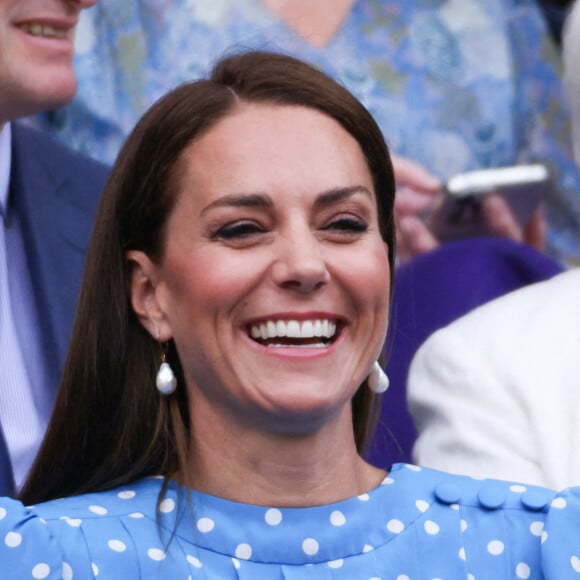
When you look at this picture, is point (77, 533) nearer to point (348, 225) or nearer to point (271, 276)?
point (271, 276)

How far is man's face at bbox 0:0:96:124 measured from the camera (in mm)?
3051

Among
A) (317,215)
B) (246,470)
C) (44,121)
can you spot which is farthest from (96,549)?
(44,121)

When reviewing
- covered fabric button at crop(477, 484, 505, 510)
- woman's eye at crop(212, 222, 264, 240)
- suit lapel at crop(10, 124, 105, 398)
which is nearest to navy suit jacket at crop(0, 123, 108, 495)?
suit lapel at crop(10, 124, 105, 398)

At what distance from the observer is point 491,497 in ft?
7.54

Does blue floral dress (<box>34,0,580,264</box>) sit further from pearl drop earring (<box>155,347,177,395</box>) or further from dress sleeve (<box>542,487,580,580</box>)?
dress sleeve (<box>542,487,580,580</box>)

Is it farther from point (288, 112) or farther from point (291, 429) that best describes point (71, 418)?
point (288, 112)

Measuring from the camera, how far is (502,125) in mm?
3971

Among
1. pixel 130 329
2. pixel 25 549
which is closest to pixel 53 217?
pixel 130 329

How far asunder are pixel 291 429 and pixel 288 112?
432 mm

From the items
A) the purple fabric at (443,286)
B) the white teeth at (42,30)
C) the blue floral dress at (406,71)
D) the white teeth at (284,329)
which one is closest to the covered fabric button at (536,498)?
the white teeth at (284,329)

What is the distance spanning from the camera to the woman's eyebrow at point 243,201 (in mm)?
2189

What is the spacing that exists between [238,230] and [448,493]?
467 millimetres

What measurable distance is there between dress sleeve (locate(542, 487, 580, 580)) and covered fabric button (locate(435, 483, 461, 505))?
5.0 inches

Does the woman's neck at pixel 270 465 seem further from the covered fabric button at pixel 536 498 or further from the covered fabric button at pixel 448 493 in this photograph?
the covered fabric button at pixel 536 498
